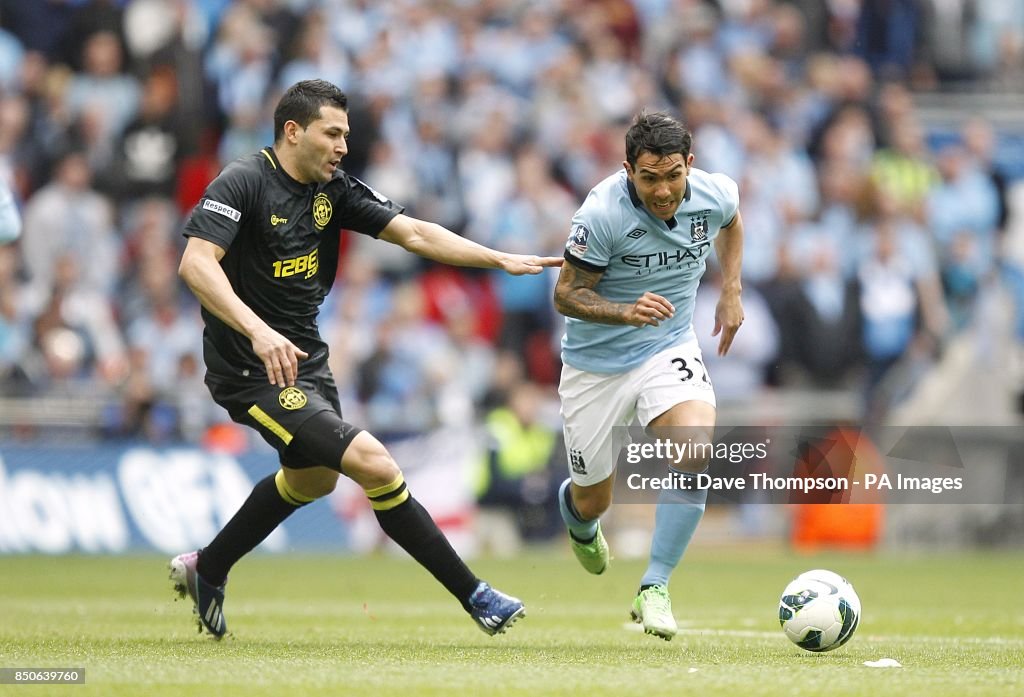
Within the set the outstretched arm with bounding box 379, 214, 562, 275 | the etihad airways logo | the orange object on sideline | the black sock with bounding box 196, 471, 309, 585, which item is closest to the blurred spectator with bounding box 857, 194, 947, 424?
the orange object on sideline

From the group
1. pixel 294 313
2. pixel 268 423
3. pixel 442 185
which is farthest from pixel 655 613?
pixel 442 185

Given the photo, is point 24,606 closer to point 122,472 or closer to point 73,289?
point 122,472

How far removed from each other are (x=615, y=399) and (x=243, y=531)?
2143 mm

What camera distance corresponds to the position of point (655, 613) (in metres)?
8.50

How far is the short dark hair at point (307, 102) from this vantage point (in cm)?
835

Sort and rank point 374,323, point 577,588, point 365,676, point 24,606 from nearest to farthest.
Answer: point 365,676 → point 24,606 → point 577,588 → point 374,323

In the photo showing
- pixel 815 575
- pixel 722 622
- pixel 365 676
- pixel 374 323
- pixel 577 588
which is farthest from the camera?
pixel 374 323

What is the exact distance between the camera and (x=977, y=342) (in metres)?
18.8

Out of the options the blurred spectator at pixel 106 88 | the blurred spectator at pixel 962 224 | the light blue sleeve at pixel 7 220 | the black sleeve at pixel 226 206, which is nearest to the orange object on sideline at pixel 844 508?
the blurred spectator at pixel 962 224

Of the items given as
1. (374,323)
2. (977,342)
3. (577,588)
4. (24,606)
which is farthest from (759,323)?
(24,606)

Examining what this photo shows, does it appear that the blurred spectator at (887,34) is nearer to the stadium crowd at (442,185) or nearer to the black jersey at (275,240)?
the stadium crowd at (442,185)

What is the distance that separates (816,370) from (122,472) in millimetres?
7632

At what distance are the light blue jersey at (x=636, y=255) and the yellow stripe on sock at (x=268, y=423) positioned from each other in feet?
5.78

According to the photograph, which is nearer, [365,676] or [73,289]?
[365,676]
